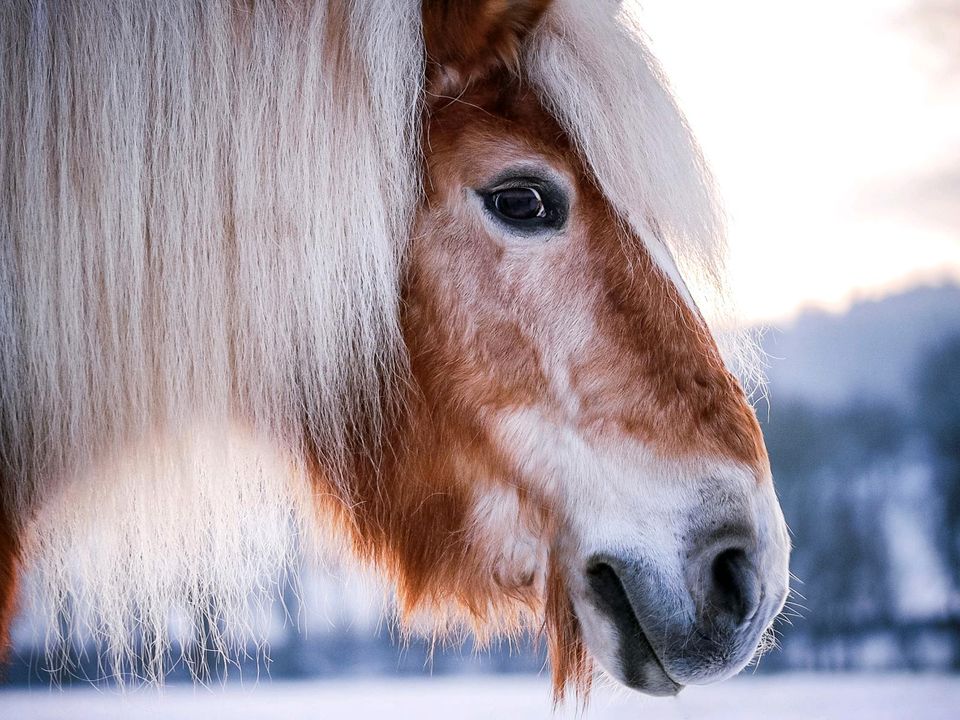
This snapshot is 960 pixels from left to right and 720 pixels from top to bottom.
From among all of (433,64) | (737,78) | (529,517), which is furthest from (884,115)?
(529,517)

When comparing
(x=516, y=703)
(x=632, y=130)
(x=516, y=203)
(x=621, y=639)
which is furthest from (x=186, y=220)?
(x=516, y=703)

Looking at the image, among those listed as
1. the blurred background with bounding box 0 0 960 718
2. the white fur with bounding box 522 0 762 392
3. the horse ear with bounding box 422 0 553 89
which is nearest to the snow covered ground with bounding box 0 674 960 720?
the blurred background with bounding box 0 0 960 718

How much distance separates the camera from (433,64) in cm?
72

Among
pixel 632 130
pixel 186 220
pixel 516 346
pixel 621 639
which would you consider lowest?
pixel 621 639

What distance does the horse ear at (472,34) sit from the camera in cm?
69

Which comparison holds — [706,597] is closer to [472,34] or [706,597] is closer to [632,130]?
[632,130]

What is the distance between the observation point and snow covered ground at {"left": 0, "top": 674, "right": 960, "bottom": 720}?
3.37 feet

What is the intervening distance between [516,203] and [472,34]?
17 cm

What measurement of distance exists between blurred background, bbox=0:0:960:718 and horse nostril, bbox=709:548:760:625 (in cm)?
51

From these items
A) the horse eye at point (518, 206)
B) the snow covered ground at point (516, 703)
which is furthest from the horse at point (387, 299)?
the snow covered ground at point (516, 703)

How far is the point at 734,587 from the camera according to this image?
648 mm

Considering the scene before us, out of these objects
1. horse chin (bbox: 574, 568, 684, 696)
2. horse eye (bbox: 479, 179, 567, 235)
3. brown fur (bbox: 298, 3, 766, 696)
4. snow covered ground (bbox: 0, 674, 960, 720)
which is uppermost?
horse eye (bbox: 479, 179, 567, 235)

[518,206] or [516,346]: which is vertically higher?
[518,206]

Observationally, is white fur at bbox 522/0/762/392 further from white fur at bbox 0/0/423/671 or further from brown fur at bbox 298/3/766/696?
white fur at bbox 0/0/423/671
